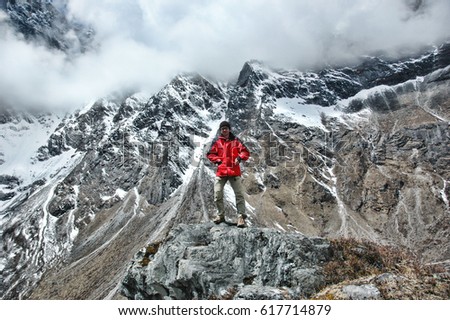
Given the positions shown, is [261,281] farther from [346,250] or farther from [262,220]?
[262,220]

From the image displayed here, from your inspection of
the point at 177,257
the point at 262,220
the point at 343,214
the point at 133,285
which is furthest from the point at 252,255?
the point at 343,214

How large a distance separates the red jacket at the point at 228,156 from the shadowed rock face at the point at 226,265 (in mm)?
1894

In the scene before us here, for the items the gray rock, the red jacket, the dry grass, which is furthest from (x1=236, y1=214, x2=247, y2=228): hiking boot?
the gray rock

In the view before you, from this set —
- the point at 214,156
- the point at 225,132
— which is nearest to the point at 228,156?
the point at 214,156

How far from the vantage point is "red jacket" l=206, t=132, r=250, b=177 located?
1662 cm

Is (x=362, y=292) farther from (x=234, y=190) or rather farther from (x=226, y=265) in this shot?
(x=234, y=190)

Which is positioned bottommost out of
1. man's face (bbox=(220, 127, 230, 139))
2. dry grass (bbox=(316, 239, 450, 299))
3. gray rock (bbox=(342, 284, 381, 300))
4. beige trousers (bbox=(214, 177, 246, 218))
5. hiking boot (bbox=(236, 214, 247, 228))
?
gray rock (bbox=(342, 284, 381, 300))

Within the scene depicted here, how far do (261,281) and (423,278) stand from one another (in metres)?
4.51

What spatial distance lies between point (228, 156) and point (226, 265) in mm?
3979

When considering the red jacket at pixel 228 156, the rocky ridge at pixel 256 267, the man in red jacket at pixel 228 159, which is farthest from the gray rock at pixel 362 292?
the red jacket at pixel 228 156

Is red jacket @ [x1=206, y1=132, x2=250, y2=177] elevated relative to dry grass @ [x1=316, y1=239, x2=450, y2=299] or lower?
elevated

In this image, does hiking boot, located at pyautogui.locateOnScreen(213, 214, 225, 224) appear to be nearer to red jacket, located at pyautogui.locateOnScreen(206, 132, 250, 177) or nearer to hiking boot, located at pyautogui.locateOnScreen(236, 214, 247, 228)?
hiking boot, located at pyautogui.locateOnScreen(236, 214, 247, 228)

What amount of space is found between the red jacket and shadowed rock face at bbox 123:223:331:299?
6.21 ft

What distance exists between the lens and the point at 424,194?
626 feet
